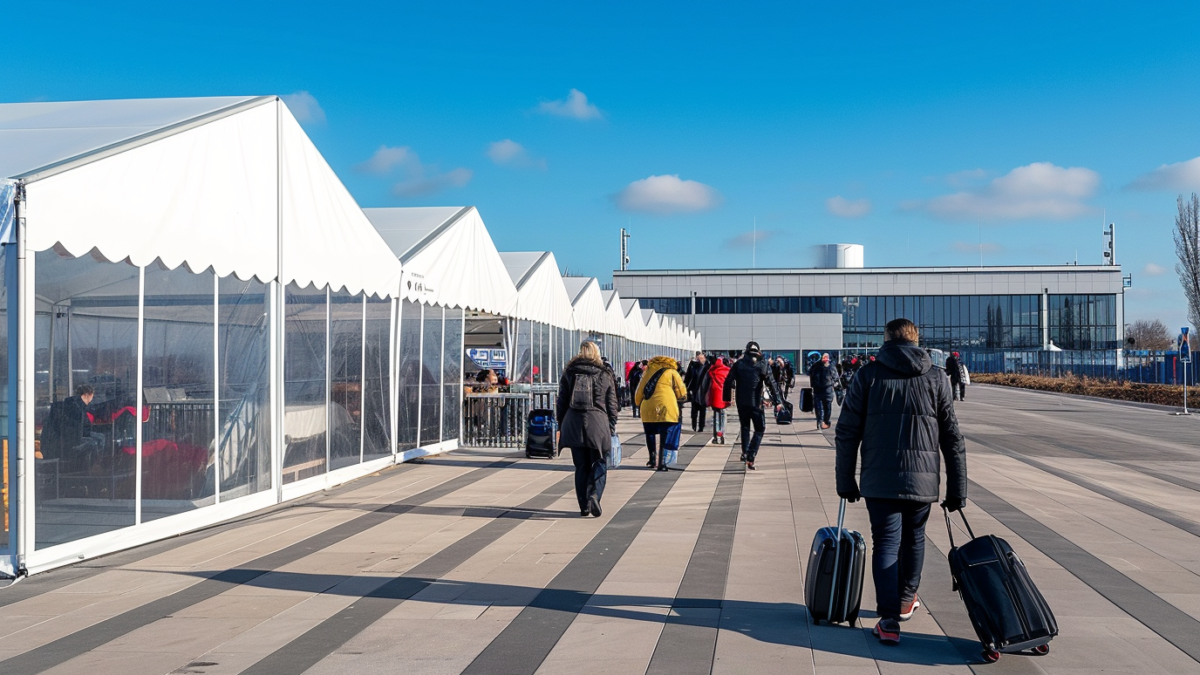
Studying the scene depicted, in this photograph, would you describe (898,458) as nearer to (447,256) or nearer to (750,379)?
(750,379)

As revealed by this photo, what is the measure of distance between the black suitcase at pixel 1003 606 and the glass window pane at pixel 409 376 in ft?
34.7

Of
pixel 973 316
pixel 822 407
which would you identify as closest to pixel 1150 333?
pixel 973 316

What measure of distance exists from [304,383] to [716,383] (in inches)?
312

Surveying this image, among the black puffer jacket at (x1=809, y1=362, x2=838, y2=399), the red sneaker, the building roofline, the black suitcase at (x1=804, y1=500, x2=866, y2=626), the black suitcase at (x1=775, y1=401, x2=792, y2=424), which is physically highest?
the building roofline

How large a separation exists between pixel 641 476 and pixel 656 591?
6.79 meters

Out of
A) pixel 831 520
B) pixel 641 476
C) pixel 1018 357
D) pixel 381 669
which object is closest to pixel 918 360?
pixel 381 669

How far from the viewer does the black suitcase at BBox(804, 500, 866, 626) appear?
5699 millimetres

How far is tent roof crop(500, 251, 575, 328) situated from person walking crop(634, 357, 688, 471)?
20.5ft

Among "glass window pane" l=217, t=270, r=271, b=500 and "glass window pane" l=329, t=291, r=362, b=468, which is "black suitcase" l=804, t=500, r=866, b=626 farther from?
"glass window pane" l=329, t=291, r=362, b=468

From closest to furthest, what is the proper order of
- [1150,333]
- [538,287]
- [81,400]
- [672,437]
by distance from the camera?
[81,400]
[672,437]
[538,287]
[1150,333]

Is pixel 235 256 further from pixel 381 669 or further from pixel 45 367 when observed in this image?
pixel 381 669

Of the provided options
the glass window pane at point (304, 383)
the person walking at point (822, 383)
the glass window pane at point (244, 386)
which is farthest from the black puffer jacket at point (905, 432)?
the person walking at point (822, 383)

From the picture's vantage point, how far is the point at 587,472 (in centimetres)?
1009

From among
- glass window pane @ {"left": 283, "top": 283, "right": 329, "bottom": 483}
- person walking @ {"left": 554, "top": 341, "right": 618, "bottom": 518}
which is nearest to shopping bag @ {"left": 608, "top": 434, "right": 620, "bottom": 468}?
person walking @ {"left": 554, "top": 341, "right": 618, "bottom": 518}
